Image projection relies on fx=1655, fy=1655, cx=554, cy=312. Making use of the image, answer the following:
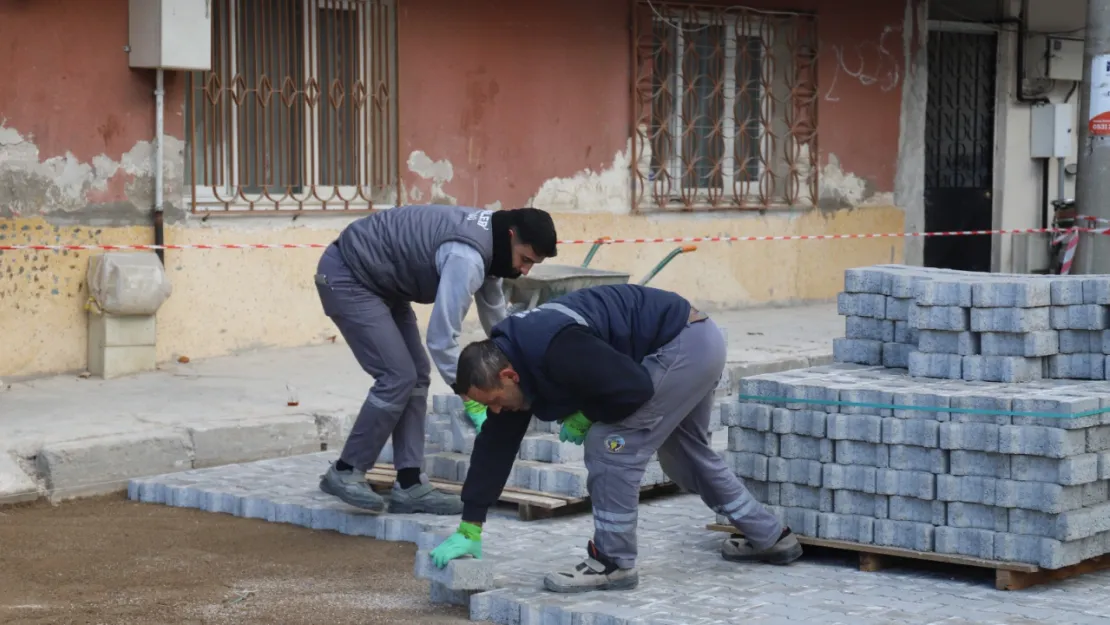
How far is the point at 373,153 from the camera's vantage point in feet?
38.4

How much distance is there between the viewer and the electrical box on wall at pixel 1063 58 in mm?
16359

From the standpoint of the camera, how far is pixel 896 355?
6.77m

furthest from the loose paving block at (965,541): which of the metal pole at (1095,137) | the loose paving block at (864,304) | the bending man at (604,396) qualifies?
the metal pole at (1095,137)

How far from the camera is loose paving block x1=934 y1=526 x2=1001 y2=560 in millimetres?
5836

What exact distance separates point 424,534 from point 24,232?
456cm

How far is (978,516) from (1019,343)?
2.52ft

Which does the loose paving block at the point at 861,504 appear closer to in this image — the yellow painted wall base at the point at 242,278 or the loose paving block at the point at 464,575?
the loose paving block at the point at 464,575

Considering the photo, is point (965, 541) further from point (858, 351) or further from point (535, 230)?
point (535, 230)

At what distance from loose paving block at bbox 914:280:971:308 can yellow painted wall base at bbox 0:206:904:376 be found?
218 inches

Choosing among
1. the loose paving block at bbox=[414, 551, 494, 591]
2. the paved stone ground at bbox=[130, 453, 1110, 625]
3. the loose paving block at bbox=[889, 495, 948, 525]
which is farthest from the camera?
the loose paving block at bbox=[889, 495, 948, 525]

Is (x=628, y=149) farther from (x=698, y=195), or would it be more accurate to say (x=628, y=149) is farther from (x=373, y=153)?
(x=373, y=153)

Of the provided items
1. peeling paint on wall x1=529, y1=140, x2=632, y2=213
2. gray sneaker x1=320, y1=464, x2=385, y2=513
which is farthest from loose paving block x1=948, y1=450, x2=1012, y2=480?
peeling paint on wall x1=529, y1=140, x2=632, y2=213

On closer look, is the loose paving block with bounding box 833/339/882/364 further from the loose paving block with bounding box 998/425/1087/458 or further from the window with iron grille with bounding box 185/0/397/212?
the window with iron grille with bounding box 185/0/397/212

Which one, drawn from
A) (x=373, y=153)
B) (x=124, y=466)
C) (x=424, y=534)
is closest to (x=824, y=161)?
(x=373, y=153)
